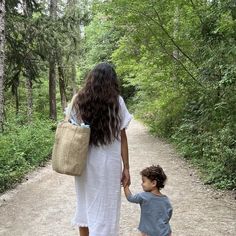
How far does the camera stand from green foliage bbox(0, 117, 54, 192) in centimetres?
870

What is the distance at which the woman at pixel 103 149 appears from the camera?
3896 millimetres

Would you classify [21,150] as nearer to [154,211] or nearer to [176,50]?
[176,50]

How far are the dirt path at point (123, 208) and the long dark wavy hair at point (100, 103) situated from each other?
229 cm

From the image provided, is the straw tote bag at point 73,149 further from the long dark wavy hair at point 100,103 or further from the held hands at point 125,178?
the held hands at point 125,178

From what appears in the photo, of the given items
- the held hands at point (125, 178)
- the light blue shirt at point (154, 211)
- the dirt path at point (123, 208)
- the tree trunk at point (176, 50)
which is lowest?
the dirt path at point (123, 208)

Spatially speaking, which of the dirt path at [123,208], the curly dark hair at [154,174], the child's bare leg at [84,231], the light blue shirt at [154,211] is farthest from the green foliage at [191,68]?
the child's bare leg at [84,231]

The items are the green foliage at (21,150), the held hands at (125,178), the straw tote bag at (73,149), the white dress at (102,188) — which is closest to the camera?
the straw tote bag at (73,149)

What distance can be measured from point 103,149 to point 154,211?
2.48 feet

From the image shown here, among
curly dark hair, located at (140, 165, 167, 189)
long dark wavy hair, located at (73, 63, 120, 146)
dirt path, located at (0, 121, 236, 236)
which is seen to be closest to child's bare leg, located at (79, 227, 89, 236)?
curly dark hair, located at (140, 165, 167, 189)

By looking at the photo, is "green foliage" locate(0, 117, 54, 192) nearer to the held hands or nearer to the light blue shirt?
the held hands

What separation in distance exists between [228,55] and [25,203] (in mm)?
5208

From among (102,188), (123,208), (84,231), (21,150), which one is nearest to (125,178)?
(102,188)

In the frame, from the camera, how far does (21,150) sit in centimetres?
1066

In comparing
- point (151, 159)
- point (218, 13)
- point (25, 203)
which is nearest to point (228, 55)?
point (218, 13)
